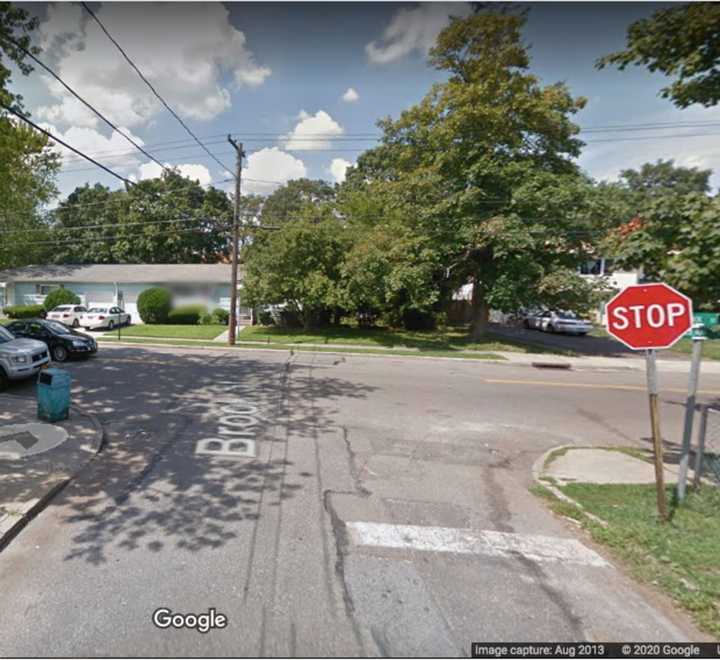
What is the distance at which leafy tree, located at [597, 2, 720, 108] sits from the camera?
440 centimetres

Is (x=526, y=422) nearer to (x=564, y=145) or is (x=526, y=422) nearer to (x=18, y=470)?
(x=18, y=470)

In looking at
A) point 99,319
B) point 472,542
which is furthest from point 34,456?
point 99,319

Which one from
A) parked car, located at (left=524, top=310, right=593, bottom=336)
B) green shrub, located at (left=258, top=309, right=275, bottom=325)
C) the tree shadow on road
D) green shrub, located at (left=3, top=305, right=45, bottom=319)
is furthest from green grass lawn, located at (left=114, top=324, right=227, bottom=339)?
parked car, located at (left=524, top=310, right=593, bottom=336)

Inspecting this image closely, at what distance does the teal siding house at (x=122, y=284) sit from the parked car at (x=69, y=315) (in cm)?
394

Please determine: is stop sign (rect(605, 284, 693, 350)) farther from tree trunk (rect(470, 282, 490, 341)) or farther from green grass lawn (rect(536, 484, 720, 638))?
tree trunk (rect(470, 282, 490, 341))

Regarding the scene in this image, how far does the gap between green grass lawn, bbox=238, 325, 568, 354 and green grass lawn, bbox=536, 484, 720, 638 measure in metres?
12.9

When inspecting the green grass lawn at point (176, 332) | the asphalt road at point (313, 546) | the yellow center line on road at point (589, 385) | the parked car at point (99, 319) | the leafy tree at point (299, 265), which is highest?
the leafy tree at point (299, 265)

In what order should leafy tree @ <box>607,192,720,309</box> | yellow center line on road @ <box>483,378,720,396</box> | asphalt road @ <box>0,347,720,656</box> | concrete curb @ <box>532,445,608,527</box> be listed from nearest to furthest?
asphalt road @ <box>0,347,720,656</box> → leafy tree @ <box>607,192,720,309</box> → concrete curb @ <box>532,445,608,527</box> → yellow center line on road @ <box>483,378,720,396</box>

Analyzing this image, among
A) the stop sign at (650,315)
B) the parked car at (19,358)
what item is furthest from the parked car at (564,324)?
the parked car at (19,358)

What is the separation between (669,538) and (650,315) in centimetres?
220

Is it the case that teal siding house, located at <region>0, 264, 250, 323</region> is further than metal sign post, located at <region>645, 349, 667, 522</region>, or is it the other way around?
teal siding house, located at <region>0, 264, 250, 323</region>

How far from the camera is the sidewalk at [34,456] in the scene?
151 inches

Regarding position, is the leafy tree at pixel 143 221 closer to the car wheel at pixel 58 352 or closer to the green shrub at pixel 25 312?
the green shrub at pixel 25 312

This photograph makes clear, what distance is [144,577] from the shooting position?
2.94 metres
